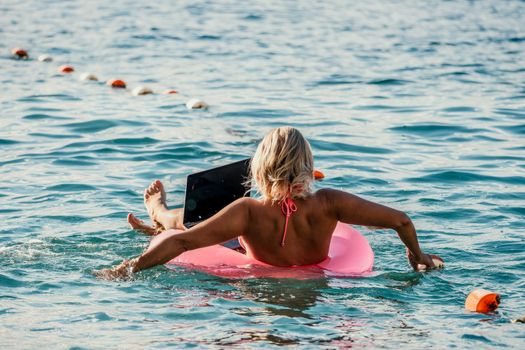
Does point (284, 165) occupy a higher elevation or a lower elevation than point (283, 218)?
higher

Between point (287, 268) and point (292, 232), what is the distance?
0.98ft

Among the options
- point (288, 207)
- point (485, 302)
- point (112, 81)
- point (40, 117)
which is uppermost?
point (288, 207)

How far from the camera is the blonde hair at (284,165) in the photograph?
230 inches

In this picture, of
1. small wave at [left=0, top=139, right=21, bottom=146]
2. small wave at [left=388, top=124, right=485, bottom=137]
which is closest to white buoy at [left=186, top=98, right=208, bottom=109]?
small wave at [left=388, top=124, right=485, bottom=137]

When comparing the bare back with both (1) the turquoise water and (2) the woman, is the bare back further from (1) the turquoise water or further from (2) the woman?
(1) the turquoise water

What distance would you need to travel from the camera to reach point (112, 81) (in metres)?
14.3

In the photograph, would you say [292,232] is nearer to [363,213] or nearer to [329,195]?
[329,195]

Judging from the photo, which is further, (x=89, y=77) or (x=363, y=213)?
(x=89, y=77)

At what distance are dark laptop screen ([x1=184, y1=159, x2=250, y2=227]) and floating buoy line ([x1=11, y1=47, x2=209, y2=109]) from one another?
19.3 ft

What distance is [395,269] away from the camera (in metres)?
6.89

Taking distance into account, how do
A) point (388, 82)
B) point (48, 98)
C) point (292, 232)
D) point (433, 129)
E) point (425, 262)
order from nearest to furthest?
point (292, 232), point (425, 262), point (433, 129), point (48, 98), point (388, 82)

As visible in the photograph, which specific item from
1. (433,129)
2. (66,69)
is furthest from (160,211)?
(66,69)

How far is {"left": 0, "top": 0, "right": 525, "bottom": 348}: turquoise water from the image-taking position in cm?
577

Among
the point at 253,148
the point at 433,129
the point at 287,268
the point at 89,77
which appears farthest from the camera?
the point at 89,77
